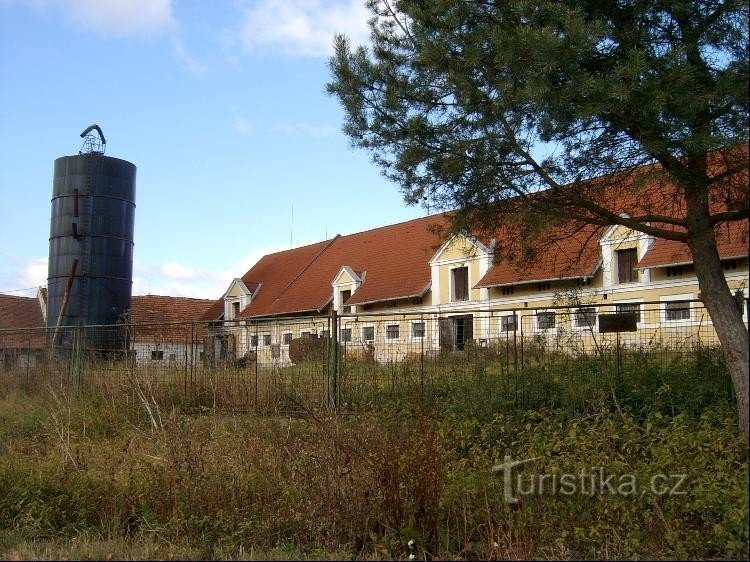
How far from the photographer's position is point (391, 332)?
1077 cm

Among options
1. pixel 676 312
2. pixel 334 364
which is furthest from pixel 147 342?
pixel 676 312

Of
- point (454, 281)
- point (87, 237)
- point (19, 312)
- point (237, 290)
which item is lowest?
point (19, 312)

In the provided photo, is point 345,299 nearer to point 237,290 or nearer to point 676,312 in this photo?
point 237,290

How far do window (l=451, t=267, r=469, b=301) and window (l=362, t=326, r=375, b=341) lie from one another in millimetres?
22886

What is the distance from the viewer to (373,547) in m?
5.58

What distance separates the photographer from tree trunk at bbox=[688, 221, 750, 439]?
6.59m

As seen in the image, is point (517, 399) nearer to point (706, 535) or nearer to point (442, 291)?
point (706, 535)

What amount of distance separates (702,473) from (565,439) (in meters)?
1.31

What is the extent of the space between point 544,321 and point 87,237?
2051 cm

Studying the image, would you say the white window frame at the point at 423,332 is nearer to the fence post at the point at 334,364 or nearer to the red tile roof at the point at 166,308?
the fence post at the point at 334,364

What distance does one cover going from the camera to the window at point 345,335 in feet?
35.6

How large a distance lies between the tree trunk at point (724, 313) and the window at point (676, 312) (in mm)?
1980

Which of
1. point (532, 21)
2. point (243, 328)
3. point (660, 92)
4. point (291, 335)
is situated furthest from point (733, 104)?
point (243, 328)

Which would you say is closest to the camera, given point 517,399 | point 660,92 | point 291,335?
point 660,92
